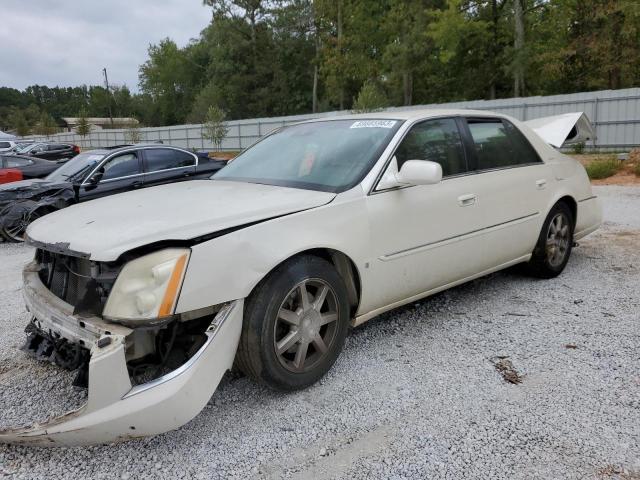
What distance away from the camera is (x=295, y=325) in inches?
113

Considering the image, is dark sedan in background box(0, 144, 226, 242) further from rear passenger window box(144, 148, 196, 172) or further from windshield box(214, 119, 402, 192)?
windshield box(214, 119, 402, 192)

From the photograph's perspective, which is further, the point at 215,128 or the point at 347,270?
the point at 215,128

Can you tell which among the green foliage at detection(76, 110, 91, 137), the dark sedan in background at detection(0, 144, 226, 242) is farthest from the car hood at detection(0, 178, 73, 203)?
the green foliage at detection(76, 110, 91, 137)

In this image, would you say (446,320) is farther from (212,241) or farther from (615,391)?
(212,241)

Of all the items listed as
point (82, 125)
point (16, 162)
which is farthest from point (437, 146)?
point (82, 125)

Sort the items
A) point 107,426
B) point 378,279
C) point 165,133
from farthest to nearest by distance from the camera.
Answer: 1. point 165,133
2. point 378,279
3. point 107,426

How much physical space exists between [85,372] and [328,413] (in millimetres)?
1232

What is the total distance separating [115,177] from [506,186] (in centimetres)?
662

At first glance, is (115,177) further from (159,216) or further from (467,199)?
(467,199)

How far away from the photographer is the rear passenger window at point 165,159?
29.8 feet

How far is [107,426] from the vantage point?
7.28 ft

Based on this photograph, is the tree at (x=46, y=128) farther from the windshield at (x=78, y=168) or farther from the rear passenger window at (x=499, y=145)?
the rear passenger window at (x=499, y=145)

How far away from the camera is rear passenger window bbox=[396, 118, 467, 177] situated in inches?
142

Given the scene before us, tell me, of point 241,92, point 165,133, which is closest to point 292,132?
point 165,133
